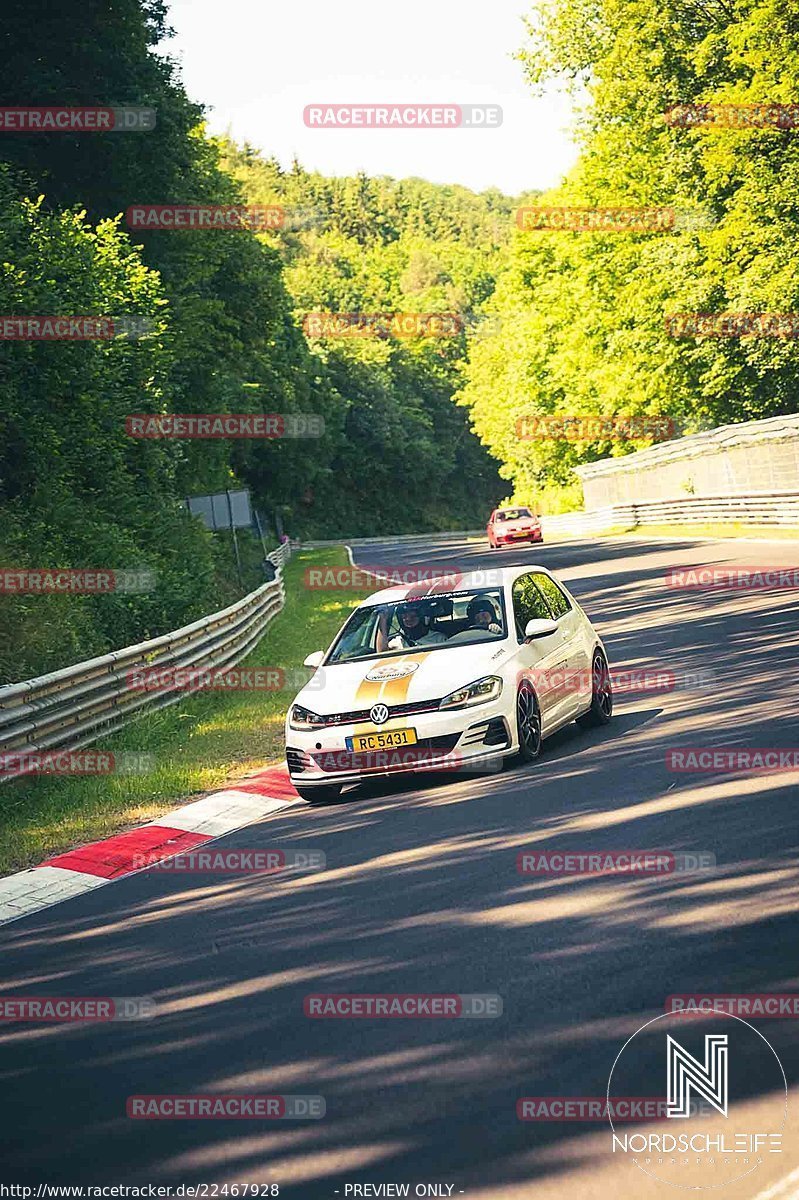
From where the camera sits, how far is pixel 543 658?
11.9m

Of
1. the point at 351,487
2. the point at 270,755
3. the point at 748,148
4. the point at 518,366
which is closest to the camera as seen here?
the point at 270,755

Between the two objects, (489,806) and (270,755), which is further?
(270,755)

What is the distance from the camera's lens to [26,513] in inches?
882

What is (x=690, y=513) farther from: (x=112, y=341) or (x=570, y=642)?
(x=570, y=642)

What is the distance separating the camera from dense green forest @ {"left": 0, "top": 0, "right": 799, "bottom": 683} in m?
23.7

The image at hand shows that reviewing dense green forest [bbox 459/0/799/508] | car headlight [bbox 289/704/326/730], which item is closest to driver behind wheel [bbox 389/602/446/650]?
car headlight [bbox 289/704/326/730]

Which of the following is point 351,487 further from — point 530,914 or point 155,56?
point 530,914

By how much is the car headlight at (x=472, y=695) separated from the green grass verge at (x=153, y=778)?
2685 mm

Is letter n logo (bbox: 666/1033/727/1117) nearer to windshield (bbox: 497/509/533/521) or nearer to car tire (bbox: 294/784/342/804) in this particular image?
car tire (bbox: 294/784/342/804)

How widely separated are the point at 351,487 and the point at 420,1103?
4605 inches

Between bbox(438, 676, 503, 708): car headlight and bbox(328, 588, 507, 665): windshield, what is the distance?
1023mm

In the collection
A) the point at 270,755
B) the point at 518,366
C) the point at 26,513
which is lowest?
the point at 270,755

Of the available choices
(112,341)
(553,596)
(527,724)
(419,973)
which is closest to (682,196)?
(112,341)

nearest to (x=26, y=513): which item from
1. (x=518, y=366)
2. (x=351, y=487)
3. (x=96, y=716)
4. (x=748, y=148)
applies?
(x=96, y=716)
